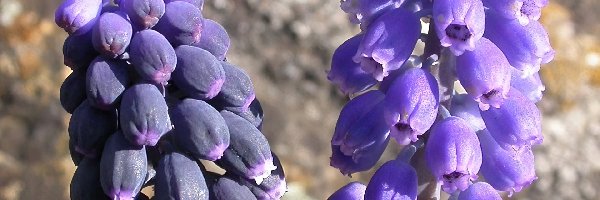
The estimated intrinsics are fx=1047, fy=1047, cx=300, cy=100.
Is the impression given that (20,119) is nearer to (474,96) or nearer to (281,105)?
(281,105)

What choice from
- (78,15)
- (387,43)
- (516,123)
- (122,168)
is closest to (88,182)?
(122,168)

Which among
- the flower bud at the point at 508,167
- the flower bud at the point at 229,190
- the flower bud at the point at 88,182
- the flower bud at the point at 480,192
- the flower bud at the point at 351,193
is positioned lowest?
the flower bud at the point at 351,193

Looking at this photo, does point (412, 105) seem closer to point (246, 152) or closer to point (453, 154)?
point (453, 154)

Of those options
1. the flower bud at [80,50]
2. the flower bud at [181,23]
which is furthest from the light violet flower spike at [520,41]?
the flower bud at [80,50]

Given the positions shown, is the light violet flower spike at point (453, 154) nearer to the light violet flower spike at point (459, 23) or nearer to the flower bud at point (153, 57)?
the light violet flower spike at point (459, 23)

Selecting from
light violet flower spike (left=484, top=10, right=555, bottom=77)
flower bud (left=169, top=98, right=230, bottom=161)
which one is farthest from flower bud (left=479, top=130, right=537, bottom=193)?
flower bud (left=169, top=98, right=230, bottom=161)

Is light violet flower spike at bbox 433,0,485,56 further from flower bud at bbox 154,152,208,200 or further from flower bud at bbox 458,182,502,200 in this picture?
flower bud at bbox 154,152,208,200
